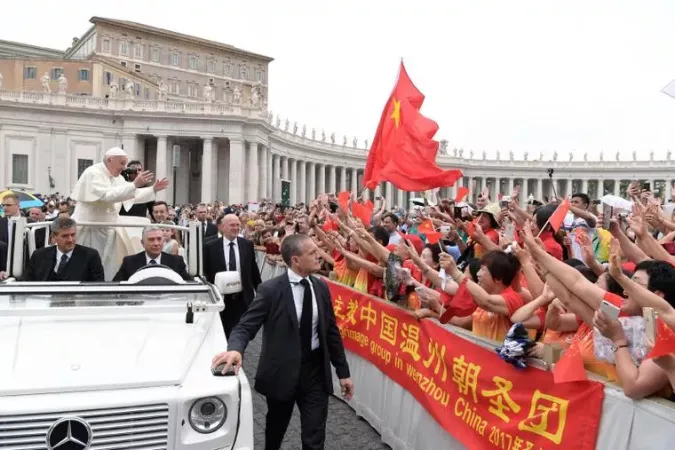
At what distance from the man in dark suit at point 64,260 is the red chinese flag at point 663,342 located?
507cm

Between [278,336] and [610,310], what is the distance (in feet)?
8.00

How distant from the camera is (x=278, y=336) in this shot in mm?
4875

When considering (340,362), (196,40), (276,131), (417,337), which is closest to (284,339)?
(340,362)

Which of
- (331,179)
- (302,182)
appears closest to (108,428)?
(302,182)

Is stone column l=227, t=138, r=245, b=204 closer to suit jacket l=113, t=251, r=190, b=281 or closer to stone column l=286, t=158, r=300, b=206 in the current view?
stone column l=286, t=158, r=300, b=206

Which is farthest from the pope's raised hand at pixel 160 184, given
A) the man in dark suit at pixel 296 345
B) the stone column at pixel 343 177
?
the stone column at pixel 343 177

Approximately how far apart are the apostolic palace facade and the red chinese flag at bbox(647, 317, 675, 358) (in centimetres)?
5962

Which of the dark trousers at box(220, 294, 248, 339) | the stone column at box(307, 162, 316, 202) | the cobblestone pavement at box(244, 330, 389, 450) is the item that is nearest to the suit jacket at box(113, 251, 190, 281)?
the dark trousers at box(220, 294, 248, 339)

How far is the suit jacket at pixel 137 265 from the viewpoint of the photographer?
6461 mm

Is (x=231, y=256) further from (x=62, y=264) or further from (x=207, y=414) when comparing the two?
(x=207, y=414)

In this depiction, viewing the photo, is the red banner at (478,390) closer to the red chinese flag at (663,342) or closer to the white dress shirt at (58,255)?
the red chinese flag at (663,342)

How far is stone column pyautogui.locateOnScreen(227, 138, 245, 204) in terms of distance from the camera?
202 feet

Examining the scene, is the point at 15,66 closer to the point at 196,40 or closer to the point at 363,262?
the point at 196,40

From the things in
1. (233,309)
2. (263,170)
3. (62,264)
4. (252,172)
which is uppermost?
(263,170)
